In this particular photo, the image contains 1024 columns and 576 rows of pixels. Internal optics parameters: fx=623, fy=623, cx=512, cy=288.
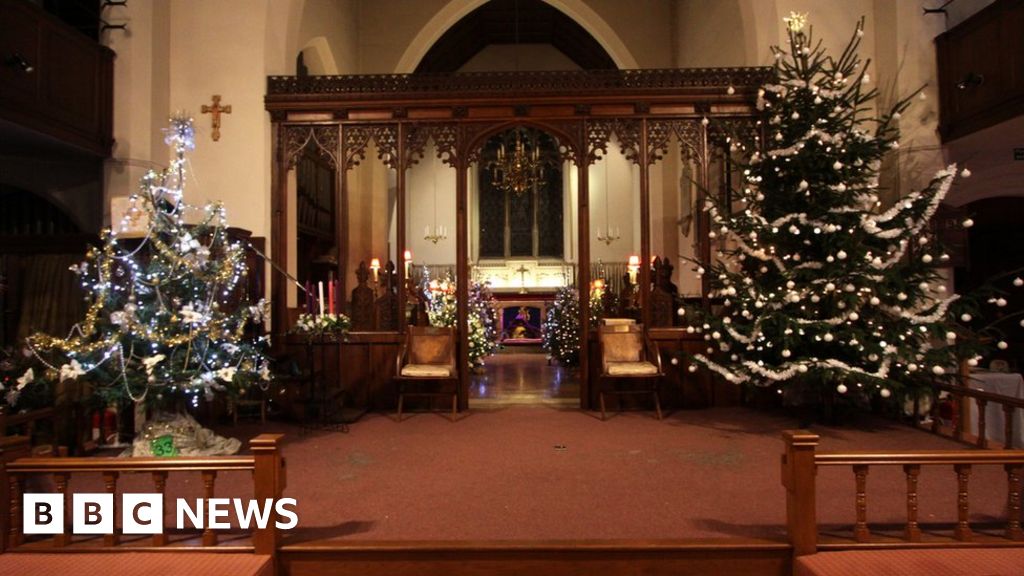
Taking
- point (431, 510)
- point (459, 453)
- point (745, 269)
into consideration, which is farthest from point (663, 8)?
point (431, 510)

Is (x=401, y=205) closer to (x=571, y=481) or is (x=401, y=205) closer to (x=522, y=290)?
(x=571, y=481)

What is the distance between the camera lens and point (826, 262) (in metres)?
4.99

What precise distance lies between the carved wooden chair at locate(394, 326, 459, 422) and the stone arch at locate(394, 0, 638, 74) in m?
6.66

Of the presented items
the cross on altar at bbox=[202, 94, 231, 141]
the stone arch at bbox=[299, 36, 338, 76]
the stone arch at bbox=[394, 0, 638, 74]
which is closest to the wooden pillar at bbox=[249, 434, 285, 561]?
the cross on altar at bbox=[202, 94, 231, 141]

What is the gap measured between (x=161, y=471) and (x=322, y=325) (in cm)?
267

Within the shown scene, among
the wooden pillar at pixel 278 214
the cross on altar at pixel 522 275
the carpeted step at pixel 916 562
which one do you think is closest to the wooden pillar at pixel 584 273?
the wooden pillar at pixel 278 214

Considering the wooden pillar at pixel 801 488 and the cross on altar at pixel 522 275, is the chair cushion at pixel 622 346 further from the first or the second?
the cross on altar at pixel 522 275

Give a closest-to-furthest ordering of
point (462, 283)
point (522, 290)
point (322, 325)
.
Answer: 1. point (322, 325)
2. point (462, 283)
3. point (522, 290)

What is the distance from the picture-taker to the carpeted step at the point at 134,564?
2.71 metres

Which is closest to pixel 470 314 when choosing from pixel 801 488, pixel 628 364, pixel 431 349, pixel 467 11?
pixel 431 349

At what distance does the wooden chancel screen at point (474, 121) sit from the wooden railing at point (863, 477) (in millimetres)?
3469

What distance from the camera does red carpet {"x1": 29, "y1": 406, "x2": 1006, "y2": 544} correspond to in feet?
10.6

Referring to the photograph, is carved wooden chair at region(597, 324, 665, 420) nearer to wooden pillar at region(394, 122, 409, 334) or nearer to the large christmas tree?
the large christmas tree

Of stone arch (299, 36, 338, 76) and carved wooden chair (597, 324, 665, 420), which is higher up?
stone arch (299, 36, 338, 76)
